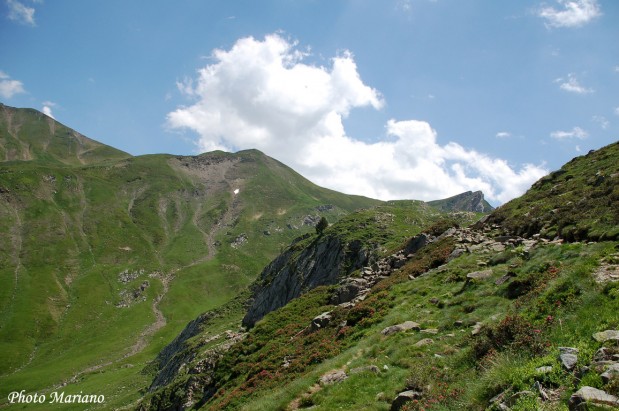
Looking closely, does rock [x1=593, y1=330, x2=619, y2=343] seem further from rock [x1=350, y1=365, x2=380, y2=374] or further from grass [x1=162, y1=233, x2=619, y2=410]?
rock [x1=350, y1=365, x2=380, y2=374]

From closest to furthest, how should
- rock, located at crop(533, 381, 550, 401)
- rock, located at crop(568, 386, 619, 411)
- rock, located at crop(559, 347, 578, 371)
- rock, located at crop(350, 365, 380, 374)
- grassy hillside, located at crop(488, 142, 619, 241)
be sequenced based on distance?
rock, located at crop(568, 386, 619, 411) → rock, located at crop(533, 381, 550, 401) → rock, located at crop(559, 347, 578, 371) → rock, located at crop(350, 365, 380, 374) → grassy hillside, located at crop(488, 142, 619, 241)

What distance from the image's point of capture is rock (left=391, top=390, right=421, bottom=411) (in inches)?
494

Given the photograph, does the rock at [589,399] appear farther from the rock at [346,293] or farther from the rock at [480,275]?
the rock at [346,293]

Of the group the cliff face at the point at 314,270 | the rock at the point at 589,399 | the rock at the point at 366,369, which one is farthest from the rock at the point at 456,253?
the cliff face at the point at 314,270

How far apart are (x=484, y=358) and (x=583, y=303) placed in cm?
406

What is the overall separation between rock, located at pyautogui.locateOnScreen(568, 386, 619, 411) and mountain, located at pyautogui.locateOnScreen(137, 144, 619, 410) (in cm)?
3

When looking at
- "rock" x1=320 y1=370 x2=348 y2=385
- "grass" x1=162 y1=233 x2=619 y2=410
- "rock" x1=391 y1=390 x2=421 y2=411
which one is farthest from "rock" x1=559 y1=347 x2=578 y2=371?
"rock" x1=320 y1=370 x2=348 y2=385

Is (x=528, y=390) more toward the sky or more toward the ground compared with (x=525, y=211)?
more toward the ground

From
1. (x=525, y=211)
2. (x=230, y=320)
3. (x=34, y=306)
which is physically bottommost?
(x=230, y=320)

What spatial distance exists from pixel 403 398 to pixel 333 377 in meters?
5.59

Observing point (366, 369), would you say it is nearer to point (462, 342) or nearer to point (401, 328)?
point (401, 328)

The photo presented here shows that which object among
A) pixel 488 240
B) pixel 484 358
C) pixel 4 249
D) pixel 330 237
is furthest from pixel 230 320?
pixel 4 249

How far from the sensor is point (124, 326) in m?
148

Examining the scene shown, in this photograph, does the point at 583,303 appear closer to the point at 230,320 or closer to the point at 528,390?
the point at 528,390
